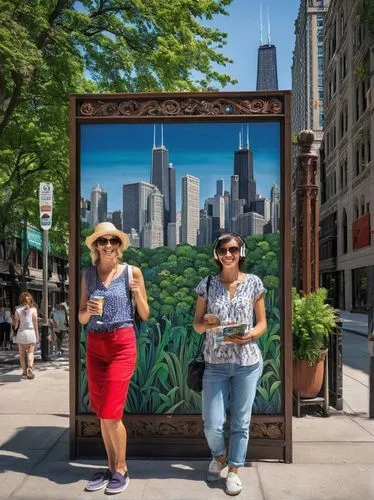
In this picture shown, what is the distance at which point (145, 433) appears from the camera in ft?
17.4

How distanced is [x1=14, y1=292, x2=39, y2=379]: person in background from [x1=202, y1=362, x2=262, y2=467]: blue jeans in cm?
684

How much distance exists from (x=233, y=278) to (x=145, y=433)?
5.86 feet

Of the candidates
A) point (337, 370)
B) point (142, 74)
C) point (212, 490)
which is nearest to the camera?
point (212, 490)

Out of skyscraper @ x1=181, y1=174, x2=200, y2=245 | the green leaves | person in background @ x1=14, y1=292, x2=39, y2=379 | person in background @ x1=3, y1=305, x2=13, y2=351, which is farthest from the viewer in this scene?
person in background @ x1=3, y1=305, x2=13, y2=351

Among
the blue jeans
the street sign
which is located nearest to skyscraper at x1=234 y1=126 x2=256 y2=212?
the blue jeans

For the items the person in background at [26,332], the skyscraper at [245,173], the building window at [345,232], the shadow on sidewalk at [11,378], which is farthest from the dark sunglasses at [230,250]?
the building window at [345,232]

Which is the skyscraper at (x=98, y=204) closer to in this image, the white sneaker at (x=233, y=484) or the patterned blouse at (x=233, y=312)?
the patterned blouse at (x=233, y=312)

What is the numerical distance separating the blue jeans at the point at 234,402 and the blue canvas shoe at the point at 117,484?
30.4 inches

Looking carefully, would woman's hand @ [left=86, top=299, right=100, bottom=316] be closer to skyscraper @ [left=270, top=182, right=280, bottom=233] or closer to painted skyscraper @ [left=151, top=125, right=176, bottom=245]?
painted skyscraper @ [left=151, top=125, right=176, bottom=245]

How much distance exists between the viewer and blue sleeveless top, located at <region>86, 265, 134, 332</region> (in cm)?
448

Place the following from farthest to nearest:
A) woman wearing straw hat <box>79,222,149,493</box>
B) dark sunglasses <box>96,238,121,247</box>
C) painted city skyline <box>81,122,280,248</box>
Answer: painted city skyline <box>81,122,280,248</box> → dark sunglasses <box>96,238,121,247</box> → woman wearing straw hat <box>79,222,149,493</box>

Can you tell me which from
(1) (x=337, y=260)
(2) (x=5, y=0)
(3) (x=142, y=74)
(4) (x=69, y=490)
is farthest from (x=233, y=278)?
(1) (x=337, y=260)

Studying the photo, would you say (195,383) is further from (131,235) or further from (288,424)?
(131,235)

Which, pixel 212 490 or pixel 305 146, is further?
pixel 305 146
